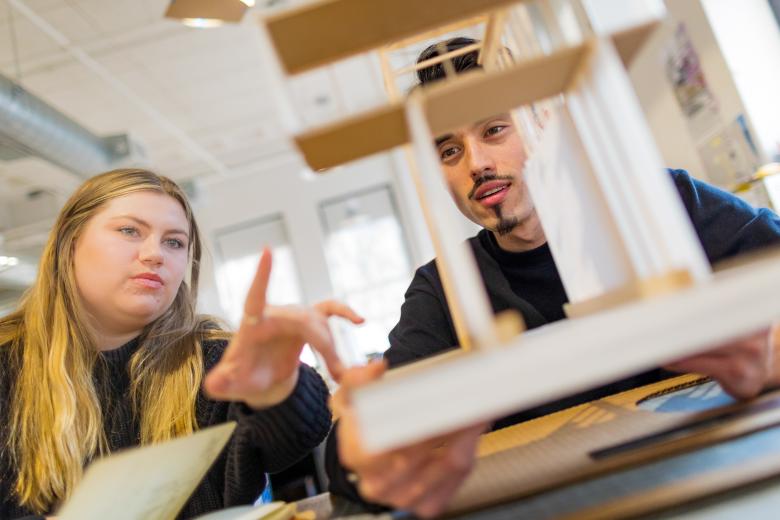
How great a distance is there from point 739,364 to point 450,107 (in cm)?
40

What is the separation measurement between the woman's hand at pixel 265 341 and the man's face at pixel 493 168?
24.7 inches

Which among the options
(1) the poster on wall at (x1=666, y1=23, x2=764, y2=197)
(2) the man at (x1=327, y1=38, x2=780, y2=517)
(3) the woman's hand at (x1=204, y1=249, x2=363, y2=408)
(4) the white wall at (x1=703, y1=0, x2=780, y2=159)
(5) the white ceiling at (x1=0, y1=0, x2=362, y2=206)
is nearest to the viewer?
(3) the woman's hand at (x1=204, y1=249, x2=363, y2=408)

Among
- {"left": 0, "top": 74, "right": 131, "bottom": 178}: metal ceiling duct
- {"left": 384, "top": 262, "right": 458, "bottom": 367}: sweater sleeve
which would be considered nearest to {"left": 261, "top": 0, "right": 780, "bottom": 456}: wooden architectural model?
{"left": 384, "top": 262, "right": 458, "bottom": 367}: sweater sleeve

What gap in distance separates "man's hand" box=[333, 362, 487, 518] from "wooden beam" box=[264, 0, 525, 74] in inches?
12.8

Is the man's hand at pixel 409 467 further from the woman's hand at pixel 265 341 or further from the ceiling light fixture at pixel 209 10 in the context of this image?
the ceiling light fixture at pixel 209 10

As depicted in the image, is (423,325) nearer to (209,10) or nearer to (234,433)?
(234,433)

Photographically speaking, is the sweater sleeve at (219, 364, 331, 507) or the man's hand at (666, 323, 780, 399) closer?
the man's hand at (666, 323, 780, 399)

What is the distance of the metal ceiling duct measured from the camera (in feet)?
11.9

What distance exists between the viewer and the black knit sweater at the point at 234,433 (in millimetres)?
904

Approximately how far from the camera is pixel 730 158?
9.09 ft

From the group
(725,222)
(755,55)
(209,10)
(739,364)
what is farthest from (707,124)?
(739,364)

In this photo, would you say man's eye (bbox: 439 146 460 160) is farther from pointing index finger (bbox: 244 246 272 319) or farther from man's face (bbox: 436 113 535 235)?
pointing index finger (bbox: 244 246 272 319)

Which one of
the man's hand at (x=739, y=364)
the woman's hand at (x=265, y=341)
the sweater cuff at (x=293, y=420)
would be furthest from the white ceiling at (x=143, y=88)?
the man's hand at (x=739, y=364)

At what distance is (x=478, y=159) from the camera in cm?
132
